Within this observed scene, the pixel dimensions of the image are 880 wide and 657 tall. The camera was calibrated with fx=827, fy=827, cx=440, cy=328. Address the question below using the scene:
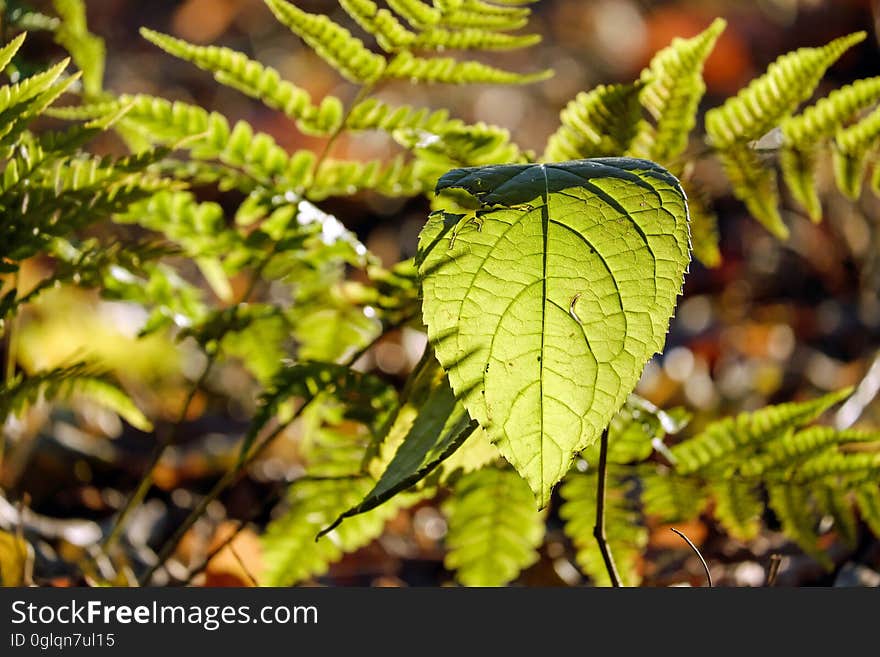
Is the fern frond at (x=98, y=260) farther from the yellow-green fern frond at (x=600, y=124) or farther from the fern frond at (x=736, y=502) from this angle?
the fern frond at (x=736, y=502)

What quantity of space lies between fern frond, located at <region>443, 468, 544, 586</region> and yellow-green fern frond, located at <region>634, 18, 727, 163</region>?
608 mm

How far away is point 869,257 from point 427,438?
3.51 m

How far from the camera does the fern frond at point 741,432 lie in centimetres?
130

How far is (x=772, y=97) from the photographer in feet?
4.39

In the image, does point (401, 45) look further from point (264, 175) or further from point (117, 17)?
point (117, 17)

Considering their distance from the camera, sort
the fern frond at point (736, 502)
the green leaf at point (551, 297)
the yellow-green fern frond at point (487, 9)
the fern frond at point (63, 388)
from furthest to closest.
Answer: the fern frond at point (736, 502) → the yellow-green fern frond at point (487, 9) → the fern frond at point (63, 388) → the green leaf at point (551, 297)

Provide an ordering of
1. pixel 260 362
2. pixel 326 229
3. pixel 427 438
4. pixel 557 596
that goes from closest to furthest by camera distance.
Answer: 1. pixel 427 438
2. pixel 557 596
3. pixel 326 229
4. pixel 260 362

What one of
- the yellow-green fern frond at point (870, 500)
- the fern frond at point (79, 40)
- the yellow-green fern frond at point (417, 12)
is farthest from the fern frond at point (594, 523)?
the fern frond at point (79, 40)

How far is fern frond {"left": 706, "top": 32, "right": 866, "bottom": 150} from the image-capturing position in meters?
1.29

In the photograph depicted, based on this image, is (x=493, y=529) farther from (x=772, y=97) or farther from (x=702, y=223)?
(x=772, y=97)

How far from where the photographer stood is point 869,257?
372cm

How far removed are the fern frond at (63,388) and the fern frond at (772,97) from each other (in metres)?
1.03

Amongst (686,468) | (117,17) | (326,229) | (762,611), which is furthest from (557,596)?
(117,17)

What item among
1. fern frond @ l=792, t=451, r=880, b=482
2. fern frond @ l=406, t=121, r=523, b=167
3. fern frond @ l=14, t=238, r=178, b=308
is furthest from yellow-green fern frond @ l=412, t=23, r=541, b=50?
fern frond @ l=792, t=451, r=880, b=482
